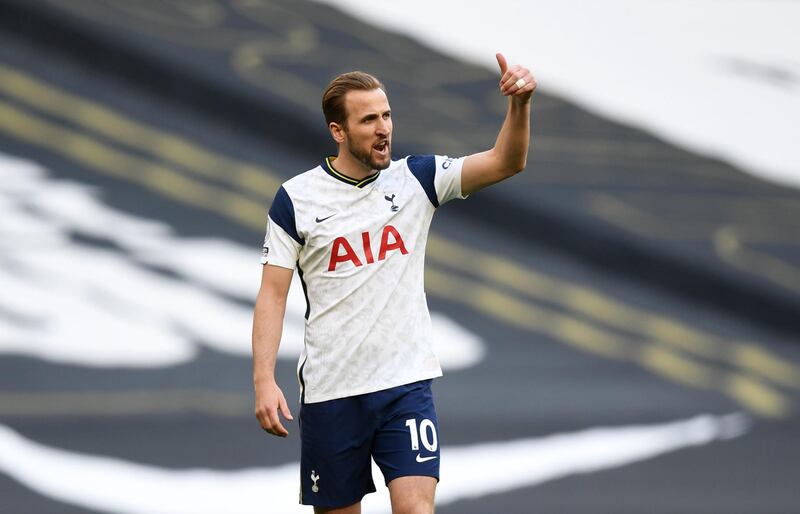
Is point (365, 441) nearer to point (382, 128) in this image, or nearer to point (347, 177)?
point (347, 177)

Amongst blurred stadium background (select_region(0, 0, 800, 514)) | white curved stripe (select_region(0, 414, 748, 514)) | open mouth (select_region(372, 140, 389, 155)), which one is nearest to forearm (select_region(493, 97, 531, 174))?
open mouth (select_region(372, 140, 389, 155))

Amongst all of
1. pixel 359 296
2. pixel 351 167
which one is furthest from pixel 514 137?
pixel 359 296

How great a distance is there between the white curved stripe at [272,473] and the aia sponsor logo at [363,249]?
2.05m

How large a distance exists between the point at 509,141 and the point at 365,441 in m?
0.82

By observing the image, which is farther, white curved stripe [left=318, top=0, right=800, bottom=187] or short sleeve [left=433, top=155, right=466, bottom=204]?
white curved stripe [left=318, top=0, right=800, bottom=187]

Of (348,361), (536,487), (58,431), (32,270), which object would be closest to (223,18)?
(32,270)

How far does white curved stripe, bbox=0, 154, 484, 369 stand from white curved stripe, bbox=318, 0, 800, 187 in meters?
1.39

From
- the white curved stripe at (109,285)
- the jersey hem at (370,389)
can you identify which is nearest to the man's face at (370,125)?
the jersey hem at (370,389)

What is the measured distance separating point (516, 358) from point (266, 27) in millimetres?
1981

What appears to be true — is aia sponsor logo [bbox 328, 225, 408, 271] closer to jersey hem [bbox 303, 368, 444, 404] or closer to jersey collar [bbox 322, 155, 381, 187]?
jersey collar [bbox 322, 155, 381, 187]

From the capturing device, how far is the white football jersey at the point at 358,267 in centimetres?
305

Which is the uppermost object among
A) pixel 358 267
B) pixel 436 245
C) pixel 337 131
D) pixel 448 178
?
pixel 436 245

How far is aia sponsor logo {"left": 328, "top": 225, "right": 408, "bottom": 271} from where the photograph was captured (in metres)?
3.05

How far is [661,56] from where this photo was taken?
240 inches
